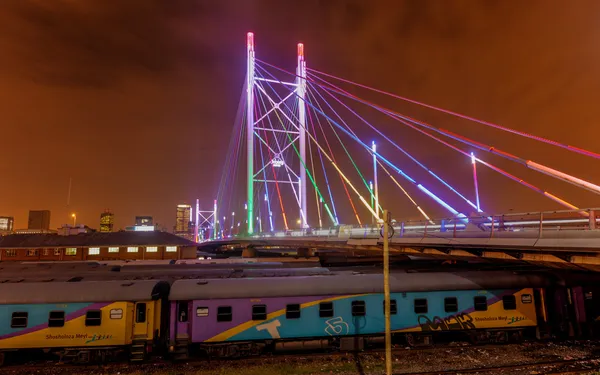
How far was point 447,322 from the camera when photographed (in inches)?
578

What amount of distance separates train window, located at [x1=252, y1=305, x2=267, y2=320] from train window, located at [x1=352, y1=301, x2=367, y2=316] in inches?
127

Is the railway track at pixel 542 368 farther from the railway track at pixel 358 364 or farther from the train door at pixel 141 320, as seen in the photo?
the train door at pixel 141 320

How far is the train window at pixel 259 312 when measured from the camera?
13.8m

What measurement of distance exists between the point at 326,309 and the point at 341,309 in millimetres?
545

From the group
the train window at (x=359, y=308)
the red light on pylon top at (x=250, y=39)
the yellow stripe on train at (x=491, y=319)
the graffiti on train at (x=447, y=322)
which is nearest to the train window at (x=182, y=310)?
the train window at (x=359, y=308)

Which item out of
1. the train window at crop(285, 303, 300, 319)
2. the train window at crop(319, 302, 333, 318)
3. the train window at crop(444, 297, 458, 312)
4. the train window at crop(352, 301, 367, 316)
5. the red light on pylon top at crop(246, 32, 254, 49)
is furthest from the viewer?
the red light on pylon top at crop(246, 32, 254, 49)

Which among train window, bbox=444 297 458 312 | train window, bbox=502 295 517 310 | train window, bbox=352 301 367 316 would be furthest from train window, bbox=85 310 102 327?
train window, bbox=502 295 517 310

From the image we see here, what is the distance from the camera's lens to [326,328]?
14055mm

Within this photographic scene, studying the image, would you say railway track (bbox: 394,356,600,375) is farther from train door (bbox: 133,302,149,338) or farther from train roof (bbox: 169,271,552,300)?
train door (bbox: 133,302,149,338)

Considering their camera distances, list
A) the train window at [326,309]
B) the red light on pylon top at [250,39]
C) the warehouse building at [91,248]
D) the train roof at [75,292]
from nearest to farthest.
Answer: the train roof at [75,292]
the train window at [326,309]
the warehouse building at [91,248]
the red light on pylon top at [250,39]

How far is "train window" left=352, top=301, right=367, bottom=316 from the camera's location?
14289 millimetres

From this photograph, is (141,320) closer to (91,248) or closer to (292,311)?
(292,311)

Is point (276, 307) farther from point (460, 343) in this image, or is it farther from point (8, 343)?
point (8, 343)

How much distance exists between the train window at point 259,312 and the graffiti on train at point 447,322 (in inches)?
225
